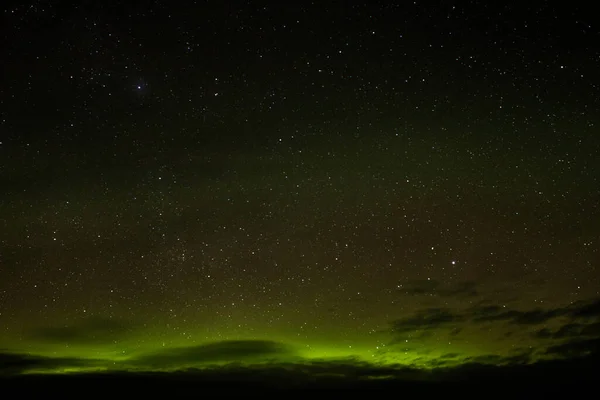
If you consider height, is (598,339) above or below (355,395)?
above

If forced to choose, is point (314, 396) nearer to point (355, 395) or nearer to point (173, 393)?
point (355, 395)

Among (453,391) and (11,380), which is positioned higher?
(11,380)

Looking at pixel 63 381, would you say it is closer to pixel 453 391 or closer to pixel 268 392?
pixel 268 392

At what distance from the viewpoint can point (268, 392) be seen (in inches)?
1441

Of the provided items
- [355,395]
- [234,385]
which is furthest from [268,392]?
[355,395]

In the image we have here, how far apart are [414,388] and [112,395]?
20616mm

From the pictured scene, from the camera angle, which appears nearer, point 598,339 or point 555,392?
point 598,339

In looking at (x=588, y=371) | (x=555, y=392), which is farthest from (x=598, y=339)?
(x=555, y=392)

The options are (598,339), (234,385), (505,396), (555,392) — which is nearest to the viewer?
(598,339)

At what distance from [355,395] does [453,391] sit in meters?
6.57

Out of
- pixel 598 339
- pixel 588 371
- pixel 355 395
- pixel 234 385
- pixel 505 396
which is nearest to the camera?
pixel 598 339

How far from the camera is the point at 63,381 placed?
1123 inches

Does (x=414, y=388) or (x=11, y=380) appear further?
(x=414, y=388)

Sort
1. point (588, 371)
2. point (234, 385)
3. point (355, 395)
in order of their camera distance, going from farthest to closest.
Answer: point (355, 395) → point (234, 385) → point (588, 371)
